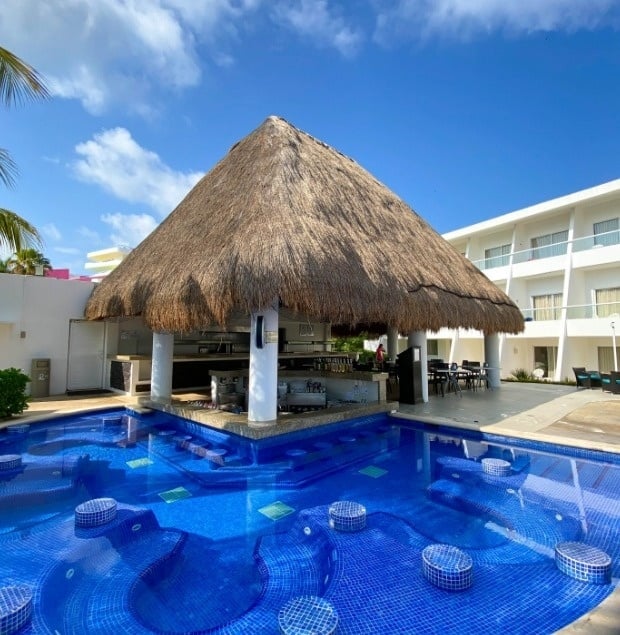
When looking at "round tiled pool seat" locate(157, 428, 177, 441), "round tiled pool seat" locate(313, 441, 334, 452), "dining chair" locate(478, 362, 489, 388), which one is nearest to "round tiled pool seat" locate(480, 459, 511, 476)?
"round tiled pool seat" locate(313, 441, 334, 452)

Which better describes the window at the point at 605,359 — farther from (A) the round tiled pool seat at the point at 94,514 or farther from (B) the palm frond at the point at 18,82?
(B) the palm frond at the point at 18,82

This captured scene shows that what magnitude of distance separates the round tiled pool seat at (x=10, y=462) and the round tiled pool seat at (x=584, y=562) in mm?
7669

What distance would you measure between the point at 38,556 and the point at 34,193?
9.36 m

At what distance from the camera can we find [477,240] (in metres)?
23.9

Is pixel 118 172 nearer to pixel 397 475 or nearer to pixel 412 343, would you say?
pixel 412 343

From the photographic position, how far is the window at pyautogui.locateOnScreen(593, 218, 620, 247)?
1681 cm

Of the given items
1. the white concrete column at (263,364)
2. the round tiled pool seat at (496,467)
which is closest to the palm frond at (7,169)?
the white concrete column at (263,364)

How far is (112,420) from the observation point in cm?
916

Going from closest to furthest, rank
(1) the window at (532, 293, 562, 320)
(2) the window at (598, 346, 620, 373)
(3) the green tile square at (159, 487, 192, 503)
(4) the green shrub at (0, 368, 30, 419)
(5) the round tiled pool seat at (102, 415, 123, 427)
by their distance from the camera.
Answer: (3) the green tile square at (159, 487, 192, 503) < (4) the green shrub at (0, 368, 30, 419) < (5) the round tiled pool seat at (102, 415, 123, 427) < (2) the window at (598, 346, 620, 373) < (1) the window at (532, 293, 562, 320)

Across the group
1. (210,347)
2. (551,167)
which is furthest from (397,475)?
(551,167)

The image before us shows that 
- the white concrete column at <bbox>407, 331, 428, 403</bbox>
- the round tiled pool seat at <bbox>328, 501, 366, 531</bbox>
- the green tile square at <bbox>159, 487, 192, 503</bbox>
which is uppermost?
the white concrete column at <bbox>407, 331, 428, 403</bbox>

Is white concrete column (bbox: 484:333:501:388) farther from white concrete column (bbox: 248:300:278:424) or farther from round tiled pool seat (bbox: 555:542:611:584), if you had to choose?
round tiled pool seat (bbox: 555:542:611:584)

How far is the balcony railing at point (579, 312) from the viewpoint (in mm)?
16597

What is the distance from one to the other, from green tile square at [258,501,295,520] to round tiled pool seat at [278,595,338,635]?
1702 millimetres
